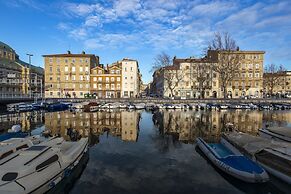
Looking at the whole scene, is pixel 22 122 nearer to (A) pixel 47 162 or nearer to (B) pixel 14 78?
(A) pixel 47 162

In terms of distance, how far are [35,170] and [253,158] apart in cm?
1457

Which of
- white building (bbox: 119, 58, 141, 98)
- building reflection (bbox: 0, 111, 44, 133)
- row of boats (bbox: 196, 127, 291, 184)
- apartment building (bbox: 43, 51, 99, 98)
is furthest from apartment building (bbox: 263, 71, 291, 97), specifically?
building reflection (bbox: 0, 111, 44, 133)

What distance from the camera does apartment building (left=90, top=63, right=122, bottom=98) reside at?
313 ft

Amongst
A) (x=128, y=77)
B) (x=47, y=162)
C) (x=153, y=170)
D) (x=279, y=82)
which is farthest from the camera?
(x=279, y=82)

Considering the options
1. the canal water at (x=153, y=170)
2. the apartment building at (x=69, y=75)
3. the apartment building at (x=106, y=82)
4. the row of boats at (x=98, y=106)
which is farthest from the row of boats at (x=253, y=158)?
the apartment building at (x=69, y=75)

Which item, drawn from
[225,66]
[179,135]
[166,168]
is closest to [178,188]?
[166,168]

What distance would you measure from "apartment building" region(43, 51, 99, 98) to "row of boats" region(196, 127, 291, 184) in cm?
8155

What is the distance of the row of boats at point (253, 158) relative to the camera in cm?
1327

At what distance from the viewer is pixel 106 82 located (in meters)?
96.0

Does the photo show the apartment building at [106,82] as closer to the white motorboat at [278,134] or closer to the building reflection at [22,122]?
the building reflection at [22,122]

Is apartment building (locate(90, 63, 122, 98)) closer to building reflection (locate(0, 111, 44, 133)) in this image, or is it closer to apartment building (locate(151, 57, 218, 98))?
apartment building (locate(151, 57, 218, 98))

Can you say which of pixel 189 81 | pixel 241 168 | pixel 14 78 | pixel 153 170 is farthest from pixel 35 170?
pixel 14 78

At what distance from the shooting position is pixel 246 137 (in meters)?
20.4

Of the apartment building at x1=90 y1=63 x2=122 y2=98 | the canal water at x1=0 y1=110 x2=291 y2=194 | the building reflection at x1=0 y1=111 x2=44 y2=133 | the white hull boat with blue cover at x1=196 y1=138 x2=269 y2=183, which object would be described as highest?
the apartment building at x1=90 y1=63 x2=122 y2=98
